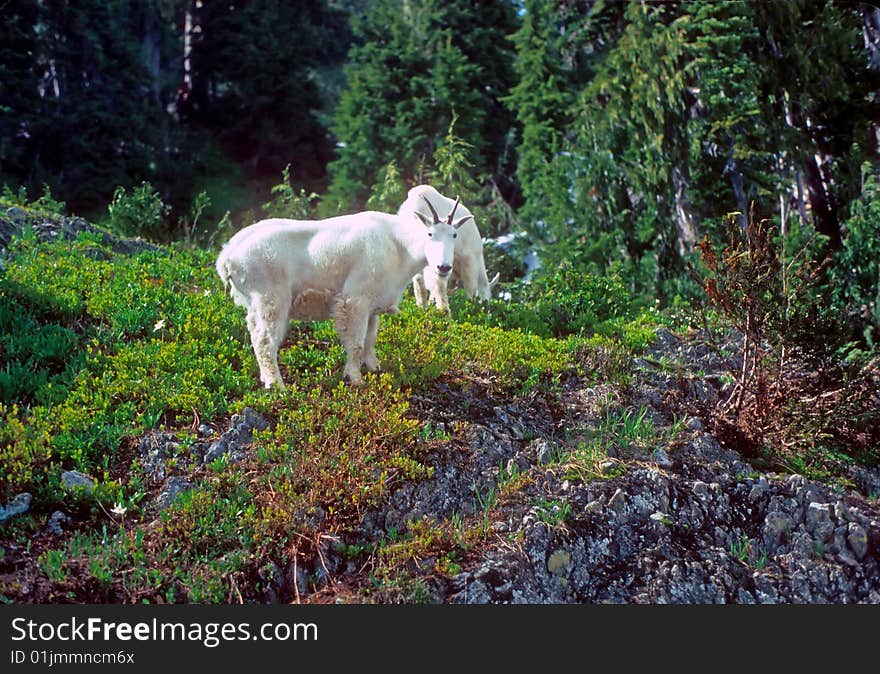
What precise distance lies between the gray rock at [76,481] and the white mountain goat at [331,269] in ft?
4.86

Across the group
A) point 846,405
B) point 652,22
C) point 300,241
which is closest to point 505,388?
point 300,241

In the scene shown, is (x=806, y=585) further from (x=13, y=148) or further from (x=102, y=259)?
(x=13, y=148)

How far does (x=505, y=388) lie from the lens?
21.7ft

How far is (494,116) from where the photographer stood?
65.4 ft

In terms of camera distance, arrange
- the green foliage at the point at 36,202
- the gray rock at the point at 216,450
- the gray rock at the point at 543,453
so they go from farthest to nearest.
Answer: the green foliage at the point at 36,202 → the gray rock at the point at 543,453 → the gray rock at the point at 216,450

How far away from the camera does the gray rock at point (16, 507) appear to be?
4.73m

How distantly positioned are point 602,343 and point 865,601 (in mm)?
3245

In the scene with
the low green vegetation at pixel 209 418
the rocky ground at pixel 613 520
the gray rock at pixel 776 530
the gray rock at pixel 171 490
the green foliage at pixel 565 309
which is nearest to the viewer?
the low green vegetation at pixel 209 418

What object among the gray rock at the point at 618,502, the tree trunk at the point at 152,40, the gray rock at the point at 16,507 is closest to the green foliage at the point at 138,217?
the gray rock at the point at 16,507

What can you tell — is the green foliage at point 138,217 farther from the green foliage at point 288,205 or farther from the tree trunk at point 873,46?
the tree trunk at point 873,46

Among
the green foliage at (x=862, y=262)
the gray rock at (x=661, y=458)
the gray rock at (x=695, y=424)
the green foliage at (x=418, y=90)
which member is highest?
the green foliage at (x=418, y=90)

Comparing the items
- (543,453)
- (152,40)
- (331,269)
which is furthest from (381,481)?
(152,40)

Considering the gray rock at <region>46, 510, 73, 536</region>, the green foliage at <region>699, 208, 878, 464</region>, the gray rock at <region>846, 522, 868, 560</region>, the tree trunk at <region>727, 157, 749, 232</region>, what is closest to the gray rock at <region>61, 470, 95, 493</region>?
the gray rock at <region>46, 510, 73, 536</region>

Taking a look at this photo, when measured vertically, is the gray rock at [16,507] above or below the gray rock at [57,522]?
above
